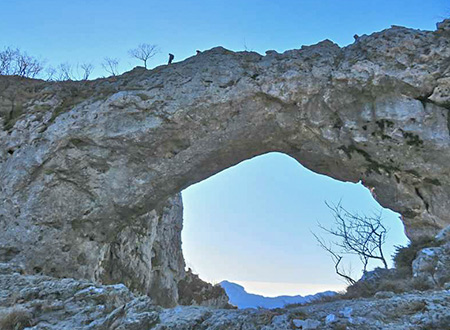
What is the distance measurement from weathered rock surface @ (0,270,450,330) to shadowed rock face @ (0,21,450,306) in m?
3.19

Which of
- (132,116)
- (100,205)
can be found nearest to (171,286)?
(100,205)

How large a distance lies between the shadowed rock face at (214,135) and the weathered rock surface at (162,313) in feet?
10.5

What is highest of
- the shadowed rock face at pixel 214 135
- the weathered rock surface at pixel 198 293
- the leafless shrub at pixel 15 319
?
the shadowed rock face at pixel 214 135

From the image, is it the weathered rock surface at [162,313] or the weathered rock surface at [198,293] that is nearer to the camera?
the weathered rock surface at [162,313]

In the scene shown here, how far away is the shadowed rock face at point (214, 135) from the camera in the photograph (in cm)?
855

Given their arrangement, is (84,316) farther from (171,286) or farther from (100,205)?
(171,286)

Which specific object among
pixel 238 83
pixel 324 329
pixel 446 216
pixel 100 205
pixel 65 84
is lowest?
pixel 324 329

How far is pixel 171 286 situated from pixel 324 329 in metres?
12.6

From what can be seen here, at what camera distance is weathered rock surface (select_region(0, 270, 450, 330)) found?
5008mm

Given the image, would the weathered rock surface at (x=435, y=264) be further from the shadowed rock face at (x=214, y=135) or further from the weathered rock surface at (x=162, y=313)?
the shadowed rock face at (x=214, y=135)

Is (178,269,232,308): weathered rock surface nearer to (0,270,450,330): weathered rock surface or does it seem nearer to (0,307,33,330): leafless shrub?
(0,270,450,330): weathered rock surface

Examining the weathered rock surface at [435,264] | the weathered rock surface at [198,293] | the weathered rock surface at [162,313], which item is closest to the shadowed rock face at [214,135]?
the weathered rock surface at [435,264]

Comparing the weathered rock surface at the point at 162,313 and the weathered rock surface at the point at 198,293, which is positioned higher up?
the weathered rock surface at the point at 198,293

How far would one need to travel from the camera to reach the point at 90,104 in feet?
34.0
